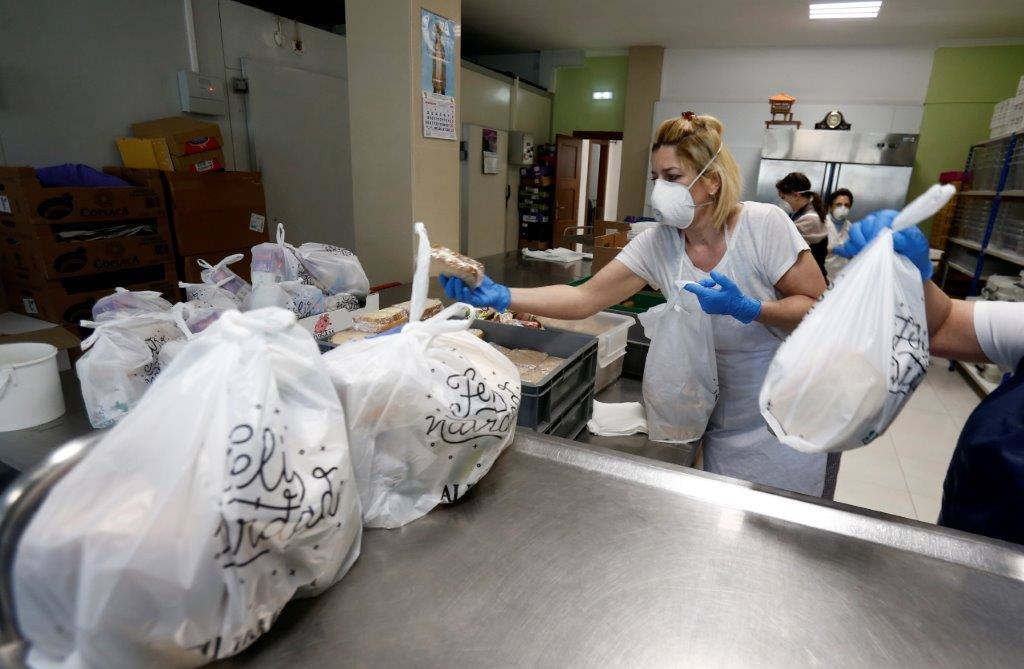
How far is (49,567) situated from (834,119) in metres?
6.76

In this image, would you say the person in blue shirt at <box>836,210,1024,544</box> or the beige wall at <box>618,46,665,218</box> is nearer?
the person in blue shirt at <box>836,210,1024,544</box>

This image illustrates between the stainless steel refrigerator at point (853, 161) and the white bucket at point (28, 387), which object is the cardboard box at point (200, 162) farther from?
the stainless steel refrigerator at point (853, 161)

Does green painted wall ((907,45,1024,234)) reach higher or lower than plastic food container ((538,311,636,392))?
higher

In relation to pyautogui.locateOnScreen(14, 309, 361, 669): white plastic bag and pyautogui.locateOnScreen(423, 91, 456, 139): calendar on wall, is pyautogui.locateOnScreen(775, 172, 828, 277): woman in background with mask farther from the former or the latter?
pyautogui.locateOnScreen(14, 309, 361, 669): white plastic bag

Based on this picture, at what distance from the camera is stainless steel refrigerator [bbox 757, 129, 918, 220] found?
211 inches

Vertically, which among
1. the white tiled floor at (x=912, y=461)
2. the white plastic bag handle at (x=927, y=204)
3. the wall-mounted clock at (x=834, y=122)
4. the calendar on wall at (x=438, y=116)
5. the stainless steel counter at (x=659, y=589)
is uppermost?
the wall-mounted clock at (x=834, y=122)

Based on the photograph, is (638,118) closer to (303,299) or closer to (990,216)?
(990,216)

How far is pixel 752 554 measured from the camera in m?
0.68

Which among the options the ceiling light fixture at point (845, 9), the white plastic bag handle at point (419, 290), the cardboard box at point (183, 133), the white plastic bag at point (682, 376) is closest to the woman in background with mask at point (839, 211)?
the ceiling light fixture at point (845, 9)

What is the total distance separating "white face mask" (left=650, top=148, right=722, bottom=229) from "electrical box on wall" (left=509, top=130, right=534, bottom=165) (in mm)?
5316

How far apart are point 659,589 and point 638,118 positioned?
686 centimetres

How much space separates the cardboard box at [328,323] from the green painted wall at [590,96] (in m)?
6.30

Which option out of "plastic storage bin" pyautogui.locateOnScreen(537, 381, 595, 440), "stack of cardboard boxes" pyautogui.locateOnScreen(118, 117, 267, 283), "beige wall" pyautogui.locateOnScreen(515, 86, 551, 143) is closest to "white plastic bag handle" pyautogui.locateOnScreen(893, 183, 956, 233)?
"plastic storage bin" pyautogui.locateOnScreen(537, 381, 595, 440)

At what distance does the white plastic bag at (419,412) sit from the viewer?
65 cm
